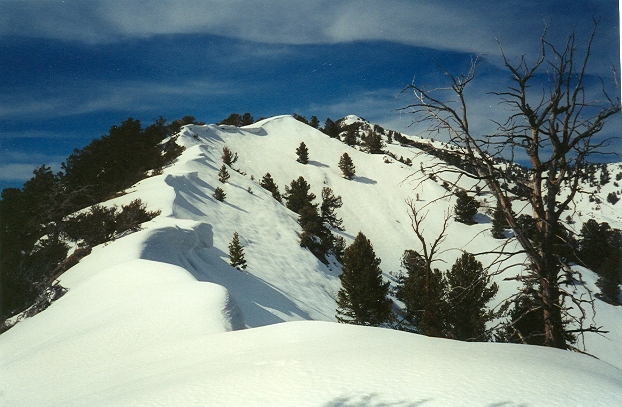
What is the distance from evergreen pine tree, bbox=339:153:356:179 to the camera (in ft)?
134

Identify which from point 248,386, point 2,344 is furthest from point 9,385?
point 248,386

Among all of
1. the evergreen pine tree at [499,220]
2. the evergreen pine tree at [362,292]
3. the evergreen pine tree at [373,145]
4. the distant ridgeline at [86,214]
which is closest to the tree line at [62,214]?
the distant ridgeline at [86,214]

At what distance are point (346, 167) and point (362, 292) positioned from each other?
905 inches

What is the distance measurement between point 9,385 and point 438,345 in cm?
582

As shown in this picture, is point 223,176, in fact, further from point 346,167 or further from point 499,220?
point 499,220

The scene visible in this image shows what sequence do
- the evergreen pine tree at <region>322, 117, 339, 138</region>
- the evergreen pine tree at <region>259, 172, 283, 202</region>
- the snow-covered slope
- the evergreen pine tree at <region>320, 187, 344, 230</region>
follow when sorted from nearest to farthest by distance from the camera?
the snow-covered slope
the evergreen pine tree at <region>320, 187, 344, 230</region>
the evergreen pine tree at <region>259, 172, 283, 202</region>
the evergreen pine tree at <region>322, 117, 339, 138</region>

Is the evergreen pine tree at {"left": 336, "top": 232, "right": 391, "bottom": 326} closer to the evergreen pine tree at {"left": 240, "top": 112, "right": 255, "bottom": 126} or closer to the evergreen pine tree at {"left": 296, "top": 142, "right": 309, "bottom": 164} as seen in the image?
the evergreen pine tree at {"left": 296, "top": 142, "right": 309, "bottom": 164}

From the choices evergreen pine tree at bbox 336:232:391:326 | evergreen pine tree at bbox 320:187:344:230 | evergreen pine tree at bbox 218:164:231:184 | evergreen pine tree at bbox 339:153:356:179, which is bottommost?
evergreen pine tree at bbox 336:232:391:326

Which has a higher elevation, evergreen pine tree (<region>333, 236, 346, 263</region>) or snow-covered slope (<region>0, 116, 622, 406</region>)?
evergreen pine tree (<region>333, 236, 346, 263</region>)

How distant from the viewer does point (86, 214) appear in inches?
680

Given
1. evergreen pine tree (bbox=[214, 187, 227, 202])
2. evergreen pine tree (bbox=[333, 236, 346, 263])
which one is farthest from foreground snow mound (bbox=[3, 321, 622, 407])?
evergreen pine tree (bbox=[333, 236, 346, 263])

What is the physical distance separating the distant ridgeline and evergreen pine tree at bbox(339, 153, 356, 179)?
1365 centimetres

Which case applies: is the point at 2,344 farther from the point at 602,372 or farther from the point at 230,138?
the point at 230,138

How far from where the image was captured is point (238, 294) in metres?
15.2
